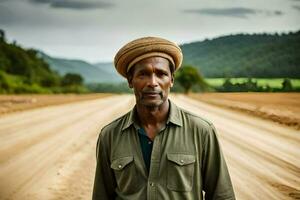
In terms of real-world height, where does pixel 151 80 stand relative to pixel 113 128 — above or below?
above

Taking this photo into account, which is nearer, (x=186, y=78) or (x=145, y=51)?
(x=145, y=51)

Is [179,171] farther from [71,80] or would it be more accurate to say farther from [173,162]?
[71,80]

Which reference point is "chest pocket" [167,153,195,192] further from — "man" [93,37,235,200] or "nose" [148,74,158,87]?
"nose" [148,74,158,87]

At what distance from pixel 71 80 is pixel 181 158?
2123 inches

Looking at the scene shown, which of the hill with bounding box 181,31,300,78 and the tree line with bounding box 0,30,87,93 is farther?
the tree line with bounding box 0,30,87,93

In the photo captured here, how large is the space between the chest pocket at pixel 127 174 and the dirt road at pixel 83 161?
3.77 m

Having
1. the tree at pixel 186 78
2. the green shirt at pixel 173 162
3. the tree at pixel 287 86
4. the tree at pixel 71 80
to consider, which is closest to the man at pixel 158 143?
the green shirt at pixel 173 162

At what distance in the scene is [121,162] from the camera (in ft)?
6.41

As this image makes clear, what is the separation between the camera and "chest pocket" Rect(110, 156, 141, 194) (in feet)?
6.34

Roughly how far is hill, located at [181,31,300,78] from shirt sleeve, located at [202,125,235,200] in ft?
21.7

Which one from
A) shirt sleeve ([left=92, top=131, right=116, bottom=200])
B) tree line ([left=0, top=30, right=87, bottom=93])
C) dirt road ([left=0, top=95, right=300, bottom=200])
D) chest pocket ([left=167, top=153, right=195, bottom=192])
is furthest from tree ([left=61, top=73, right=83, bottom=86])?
chest pocket ([left=167, top=153, right=195, bottom=192])

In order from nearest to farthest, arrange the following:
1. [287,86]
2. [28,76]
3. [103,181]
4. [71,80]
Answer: [103,181] < [287,86] < [28,76] < [71,80]

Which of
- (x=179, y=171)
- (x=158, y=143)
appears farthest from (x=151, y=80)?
(x=179, y=171)

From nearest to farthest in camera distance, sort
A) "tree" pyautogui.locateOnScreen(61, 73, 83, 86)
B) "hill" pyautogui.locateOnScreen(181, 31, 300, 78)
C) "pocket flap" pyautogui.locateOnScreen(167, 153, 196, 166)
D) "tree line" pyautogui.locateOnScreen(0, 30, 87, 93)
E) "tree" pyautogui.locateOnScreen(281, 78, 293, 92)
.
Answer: "pocket flap" pyautogui.locateOnScreen(167, 153, 196, 166) → "tree" pyautogui.locateOnScreen(281, 78, 293, 92) → "hill" pyautogui.locateOnScreen(181, 31, 300, 78) → "tree line" pyautogui.locateOnScreen(0, 30, 87, 93) → "tree" pyautogui.locateOnScreen(61, 73, 83, 86)
